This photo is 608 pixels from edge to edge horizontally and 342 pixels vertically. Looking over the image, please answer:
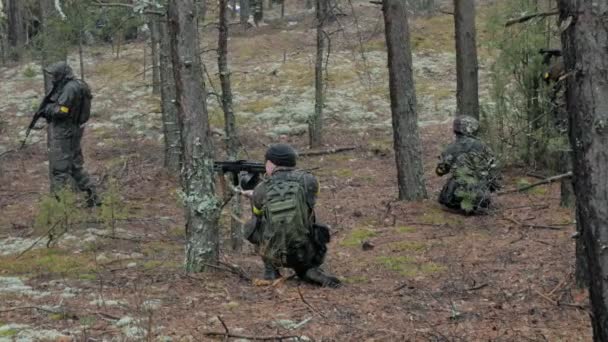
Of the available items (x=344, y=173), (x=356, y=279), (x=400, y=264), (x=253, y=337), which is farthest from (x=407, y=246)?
(x=344, y=173)

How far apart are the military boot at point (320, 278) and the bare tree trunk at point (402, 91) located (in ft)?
12.5

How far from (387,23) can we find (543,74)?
117 inches

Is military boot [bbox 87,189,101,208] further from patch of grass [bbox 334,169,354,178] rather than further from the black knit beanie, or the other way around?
patch of grass [bbox 334,169,354,178]

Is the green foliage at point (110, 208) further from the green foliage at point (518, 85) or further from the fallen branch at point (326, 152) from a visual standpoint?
the fallen branch at point (326, 152)

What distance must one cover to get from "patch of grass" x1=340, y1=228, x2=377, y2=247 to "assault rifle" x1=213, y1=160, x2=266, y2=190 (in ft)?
6.57

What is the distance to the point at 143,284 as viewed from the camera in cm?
639

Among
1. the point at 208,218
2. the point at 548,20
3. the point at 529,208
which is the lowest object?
the point at 529,208

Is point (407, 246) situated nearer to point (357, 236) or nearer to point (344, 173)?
point (357, 236)

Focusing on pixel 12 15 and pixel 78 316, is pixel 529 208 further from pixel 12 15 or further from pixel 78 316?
pixel 12 15

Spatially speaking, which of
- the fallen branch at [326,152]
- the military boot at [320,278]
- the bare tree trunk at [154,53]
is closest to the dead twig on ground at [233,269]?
the military boot at [320,278]

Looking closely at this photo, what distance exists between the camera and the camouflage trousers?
10133 millimetres

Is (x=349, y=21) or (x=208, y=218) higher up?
(x=349, y=21)

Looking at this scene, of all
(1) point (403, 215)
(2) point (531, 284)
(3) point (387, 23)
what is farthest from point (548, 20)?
(2) point (531, 284)

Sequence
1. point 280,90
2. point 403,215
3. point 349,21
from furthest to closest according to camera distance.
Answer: point 349,21, point 280,90, point 403,215
